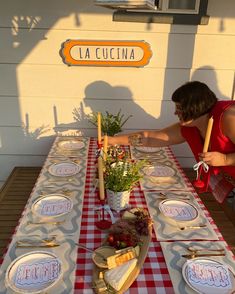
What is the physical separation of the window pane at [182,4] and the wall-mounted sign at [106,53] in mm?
456

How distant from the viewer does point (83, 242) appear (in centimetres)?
168

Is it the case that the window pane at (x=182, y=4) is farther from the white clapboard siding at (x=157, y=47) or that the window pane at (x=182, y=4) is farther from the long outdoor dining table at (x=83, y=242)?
the long outdoor dining table at (x=83, y=242)

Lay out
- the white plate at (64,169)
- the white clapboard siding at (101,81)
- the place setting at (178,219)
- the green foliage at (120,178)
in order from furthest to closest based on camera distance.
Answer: the white clapboard siding at (101,81) → the white plate at (64,169) → the green foliage at (120,178) → the place setting at (178,219)

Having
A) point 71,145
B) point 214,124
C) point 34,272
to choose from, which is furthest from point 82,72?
point 34,272

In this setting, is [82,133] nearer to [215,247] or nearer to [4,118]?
[4,118]

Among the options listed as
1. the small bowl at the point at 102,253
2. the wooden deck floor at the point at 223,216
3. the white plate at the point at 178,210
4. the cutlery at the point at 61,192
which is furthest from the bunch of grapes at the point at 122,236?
the wooden deck floor at the point at 223,216

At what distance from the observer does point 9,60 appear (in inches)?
126

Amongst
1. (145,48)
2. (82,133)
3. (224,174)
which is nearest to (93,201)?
(224,174)

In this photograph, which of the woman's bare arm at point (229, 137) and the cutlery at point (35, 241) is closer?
the cutlery at point (35, 241)

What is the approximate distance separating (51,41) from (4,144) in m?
1.31

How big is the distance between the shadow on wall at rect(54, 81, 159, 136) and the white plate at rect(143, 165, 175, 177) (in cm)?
101

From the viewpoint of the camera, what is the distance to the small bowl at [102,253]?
4.73 feet

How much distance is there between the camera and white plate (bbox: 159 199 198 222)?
1.92 metres

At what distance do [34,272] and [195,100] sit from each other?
1612 mm
